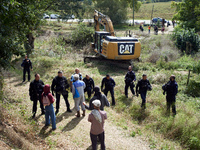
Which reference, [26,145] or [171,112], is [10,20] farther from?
[171,112]

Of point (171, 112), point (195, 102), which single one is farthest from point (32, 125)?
point (195, 102)

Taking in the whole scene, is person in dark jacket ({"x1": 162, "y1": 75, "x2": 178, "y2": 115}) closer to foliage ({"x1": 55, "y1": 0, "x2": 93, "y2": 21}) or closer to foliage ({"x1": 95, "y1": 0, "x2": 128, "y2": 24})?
foliage ({"x1": 55, "y1": 0, "x2": 93, "y2": 21})

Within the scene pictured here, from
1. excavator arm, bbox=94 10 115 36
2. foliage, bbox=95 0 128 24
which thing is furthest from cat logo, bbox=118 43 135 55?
foliage, bbox=95 0 128 24

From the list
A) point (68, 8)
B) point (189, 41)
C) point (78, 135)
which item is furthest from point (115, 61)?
point (68, 8)

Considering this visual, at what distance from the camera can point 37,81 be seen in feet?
25.0

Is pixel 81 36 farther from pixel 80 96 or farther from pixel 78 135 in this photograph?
pixel 78 135

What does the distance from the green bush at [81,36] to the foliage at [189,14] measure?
11.2 metres

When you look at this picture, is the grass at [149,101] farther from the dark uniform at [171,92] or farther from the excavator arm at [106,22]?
the excavator arm at [106,22]

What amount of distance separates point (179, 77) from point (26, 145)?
34.8 feet

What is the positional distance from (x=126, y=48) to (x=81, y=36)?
26.9 ft

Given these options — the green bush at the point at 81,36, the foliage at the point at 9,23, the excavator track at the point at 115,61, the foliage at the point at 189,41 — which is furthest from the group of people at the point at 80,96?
the foliage at the point at 189,41

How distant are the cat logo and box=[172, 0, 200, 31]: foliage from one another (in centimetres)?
1250

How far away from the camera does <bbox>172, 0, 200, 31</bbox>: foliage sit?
952 inches

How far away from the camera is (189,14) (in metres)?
25.1
